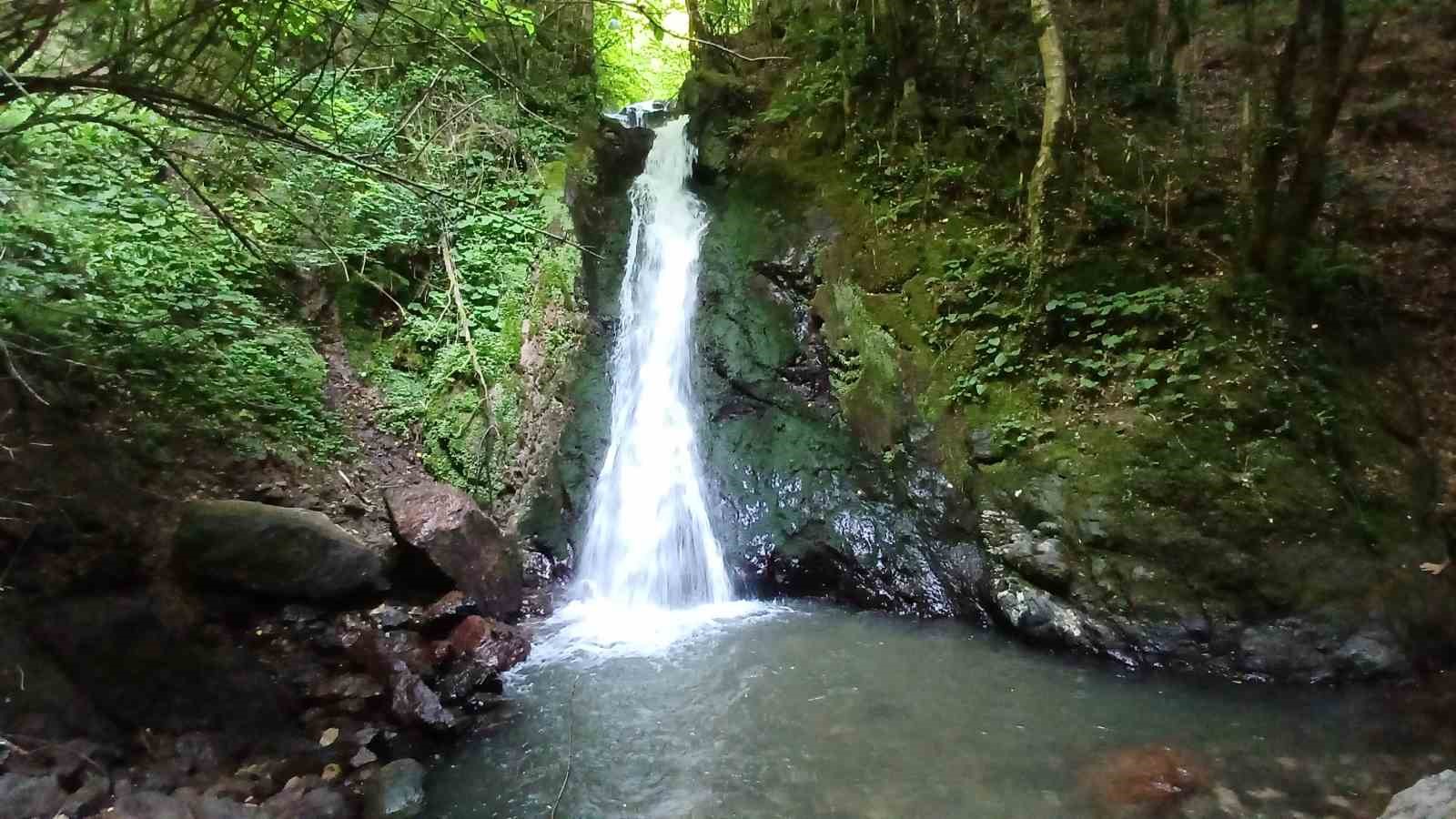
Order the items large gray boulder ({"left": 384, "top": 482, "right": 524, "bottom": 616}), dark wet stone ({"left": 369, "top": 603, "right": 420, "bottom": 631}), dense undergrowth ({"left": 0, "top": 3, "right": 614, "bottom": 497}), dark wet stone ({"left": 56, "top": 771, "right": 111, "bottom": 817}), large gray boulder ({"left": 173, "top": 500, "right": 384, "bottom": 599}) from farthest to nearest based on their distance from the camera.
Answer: large gray boulder ({"left": 384, "top": 482, "right": 524, "bottom": 616}), dark wet stone ({"left": 369, "top": 603, "right": 420, "bottom": 631}), large gray boulder ({"left": 173, "top": 500, "right": 384, "bottom": 599}), dark wet stone ({"left": 56, "top": 771, "right": 111, "bottom": 817}), dense undergrowth ({"left": 0, "top": 3, "right": 614, "bottom": 497})

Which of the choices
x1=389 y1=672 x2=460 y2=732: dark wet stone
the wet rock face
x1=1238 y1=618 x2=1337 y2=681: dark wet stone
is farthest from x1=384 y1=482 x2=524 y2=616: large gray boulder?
x1=1238 y1=618 x2=1337 y2=681: dark wet stone

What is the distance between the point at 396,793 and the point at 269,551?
1986 millimetres

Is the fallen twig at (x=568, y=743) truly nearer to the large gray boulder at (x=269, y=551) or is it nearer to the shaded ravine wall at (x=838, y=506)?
the large gray boulder at (x=269, y=551)

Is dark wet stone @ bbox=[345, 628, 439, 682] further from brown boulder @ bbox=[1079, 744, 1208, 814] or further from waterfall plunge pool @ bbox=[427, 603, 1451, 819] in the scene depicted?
brown boulder @ bbox=[1079, 744, 1208, 814]

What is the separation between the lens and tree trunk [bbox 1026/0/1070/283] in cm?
704

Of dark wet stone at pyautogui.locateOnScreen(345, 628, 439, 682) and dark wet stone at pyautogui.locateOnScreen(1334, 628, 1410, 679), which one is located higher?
dark wet stone at pyautogui.locateOnScreen(1334, 628, 1410, 679)

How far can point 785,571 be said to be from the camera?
7082 mm

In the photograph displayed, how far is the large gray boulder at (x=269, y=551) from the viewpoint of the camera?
5.05m

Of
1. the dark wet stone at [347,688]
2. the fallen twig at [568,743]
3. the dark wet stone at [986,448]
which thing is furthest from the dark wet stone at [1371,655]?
the dark wet stone at [347,688]

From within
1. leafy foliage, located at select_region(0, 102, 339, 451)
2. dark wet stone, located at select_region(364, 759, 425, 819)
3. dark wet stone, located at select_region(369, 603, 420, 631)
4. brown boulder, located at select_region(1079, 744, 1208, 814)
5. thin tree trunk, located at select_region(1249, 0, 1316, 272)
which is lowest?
dark wet stone, located at select_region(364, 759, 425, 819)

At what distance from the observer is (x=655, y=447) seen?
819 centimetres

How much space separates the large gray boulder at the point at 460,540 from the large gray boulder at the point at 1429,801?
548 cm

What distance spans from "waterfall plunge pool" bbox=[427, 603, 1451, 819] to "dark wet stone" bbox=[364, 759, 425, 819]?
0.09 meters

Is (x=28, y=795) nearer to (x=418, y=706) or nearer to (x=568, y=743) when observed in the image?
(x=418, y=706)
